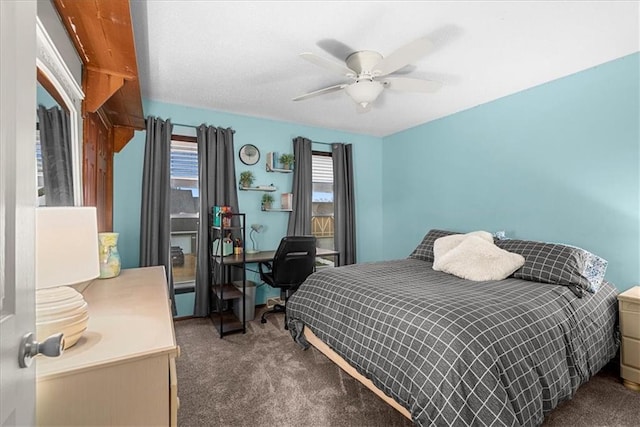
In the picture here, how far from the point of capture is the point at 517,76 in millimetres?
2723

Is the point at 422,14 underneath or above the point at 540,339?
above

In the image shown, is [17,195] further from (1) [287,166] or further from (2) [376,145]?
(2) [376,145]

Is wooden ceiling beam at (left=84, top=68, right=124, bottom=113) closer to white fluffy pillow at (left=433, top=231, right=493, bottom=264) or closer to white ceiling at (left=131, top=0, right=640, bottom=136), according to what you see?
white ceiling at (left=131, top=0, right=640, bottom=136)

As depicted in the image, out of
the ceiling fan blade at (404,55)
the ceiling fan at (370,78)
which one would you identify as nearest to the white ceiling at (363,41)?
the ceiling fan at (370,78)

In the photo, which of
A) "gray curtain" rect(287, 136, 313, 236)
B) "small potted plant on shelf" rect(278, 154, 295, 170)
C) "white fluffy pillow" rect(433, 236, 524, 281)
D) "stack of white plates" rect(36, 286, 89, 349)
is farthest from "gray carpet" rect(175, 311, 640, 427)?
"small potted plant on shelf" rect(278, 154, 295, 170)

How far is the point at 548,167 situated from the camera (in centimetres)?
286

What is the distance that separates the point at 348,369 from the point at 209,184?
2428mm

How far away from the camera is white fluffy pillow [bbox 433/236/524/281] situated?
2.43m

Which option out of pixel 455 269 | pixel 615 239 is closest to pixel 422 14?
pixel 455 269

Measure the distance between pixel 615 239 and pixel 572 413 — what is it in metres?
1.39

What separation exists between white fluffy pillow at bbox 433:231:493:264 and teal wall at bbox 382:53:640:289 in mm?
502

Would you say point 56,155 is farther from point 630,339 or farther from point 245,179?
point 630,339

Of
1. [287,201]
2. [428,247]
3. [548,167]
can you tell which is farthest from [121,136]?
[548,167]

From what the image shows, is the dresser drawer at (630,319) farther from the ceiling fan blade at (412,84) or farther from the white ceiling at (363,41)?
the ceiling fan blade at (412,84)
